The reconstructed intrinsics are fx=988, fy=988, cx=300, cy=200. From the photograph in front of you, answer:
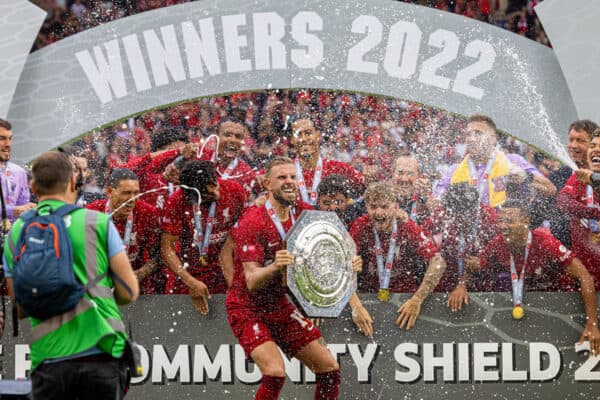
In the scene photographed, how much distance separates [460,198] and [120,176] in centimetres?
220

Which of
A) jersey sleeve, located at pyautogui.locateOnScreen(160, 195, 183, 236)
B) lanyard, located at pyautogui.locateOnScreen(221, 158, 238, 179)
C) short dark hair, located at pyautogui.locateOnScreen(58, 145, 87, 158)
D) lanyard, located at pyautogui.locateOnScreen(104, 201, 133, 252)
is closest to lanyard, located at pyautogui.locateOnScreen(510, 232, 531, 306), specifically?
lanyard, located at pyautogui.locateOnScreen(221, 158, 238, 179)

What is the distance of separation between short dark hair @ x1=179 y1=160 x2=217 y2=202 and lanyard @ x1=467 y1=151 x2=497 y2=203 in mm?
1673

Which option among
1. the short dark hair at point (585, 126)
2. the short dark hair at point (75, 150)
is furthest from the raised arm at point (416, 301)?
the short dark hair at point (75, 150)

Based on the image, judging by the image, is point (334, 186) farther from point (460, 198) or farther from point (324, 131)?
point (460, 198)

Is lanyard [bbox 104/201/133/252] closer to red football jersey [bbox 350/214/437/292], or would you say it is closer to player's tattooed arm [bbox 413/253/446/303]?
red football jersey [bbox 350/214/437/292]

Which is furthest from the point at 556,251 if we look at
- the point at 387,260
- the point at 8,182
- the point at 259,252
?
the point at 8,182

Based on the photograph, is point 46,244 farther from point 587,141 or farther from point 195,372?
point 587,141

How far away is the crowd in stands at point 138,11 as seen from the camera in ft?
21.2

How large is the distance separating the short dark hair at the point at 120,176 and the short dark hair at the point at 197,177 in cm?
31

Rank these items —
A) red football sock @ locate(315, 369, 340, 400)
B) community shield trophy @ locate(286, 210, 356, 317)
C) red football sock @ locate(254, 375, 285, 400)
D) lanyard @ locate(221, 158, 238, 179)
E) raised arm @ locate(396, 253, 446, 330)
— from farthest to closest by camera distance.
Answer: lanyard @ locate(221, 158, 238, 179)
raised arm @ locate(396, 253, 446, 330)
red football sock @ locate(315, 369, 340, 400)
community shield trophy @ locate(286, 210, 356, 317)
red football sock @ locate(254, 375, 285, 400)

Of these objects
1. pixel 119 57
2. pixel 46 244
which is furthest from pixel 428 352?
pixel 46 244

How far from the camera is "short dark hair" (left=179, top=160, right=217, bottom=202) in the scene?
631 centimetres

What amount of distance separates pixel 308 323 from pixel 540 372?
1.54 meters

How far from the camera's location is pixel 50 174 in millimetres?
3660
